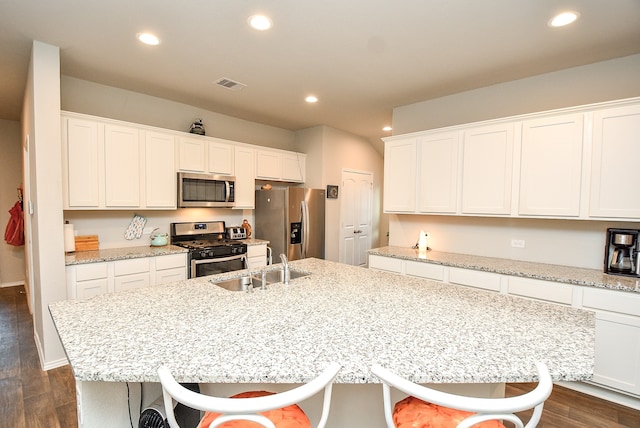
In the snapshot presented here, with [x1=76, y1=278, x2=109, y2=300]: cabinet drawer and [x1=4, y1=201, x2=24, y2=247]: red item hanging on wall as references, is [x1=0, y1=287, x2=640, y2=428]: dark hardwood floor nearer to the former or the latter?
[x1=76, y1=278, x2=109, y2=300]: cabinet drawer

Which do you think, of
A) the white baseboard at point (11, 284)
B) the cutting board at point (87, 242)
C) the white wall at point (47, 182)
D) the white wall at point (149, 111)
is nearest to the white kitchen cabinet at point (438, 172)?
the white wall at point (149, 111)

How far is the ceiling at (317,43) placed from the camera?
2047 millimetres

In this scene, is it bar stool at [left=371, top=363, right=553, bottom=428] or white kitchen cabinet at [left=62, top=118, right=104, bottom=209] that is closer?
bar stool at [left=371, top=363, right=553, bottom=428]

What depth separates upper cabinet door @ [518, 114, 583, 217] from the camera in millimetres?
2617

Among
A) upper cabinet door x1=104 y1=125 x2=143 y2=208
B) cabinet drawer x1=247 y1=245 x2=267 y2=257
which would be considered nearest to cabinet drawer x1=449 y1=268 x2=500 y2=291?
cabinet drawer x1=247 y1=245 x2=267 y2=257

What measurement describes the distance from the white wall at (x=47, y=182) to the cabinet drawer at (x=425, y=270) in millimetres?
3323

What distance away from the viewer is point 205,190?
3.95 meters

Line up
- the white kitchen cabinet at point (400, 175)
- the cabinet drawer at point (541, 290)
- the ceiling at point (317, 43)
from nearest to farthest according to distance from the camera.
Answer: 1. the ceiling at point (317, 43)
2. the cabinet drawer at point (541, 290)
3. the white kitchen cabinet at point (400, 175)

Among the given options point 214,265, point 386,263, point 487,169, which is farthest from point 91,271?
point 487,169

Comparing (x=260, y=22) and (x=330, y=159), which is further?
(x=330, y=159)

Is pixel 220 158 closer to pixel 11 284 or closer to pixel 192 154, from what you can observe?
pixel 192 154

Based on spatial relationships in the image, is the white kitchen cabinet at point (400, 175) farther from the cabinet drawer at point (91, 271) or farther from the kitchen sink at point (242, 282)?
the cabinet drawer at point (91, 271)

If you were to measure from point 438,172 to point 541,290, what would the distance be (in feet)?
5.06

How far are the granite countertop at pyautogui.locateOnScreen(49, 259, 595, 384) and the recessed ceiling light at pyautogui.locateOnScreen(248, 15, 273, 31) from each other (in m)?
1.91
